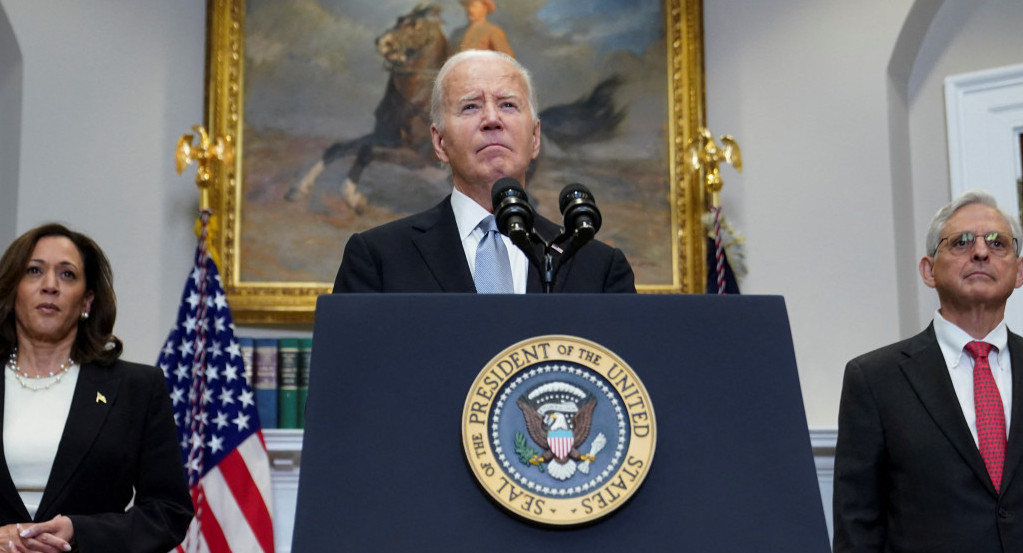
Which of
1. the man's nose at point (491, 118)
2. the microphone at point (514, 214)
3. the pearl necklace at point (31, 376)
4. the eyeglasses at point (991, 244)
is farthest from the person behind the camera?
the eyeglasses at point (991, 244)

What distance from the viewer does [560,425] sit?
163 centimetres

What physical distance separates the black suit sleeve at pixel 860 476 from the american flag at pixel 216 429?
2850mm

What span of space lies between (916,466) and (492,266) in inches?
65.9

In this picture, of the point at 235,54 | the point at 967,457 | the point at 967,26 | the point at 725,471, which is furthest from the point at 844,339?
the point at 725,471

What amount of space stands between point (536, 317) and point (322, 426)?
35cm

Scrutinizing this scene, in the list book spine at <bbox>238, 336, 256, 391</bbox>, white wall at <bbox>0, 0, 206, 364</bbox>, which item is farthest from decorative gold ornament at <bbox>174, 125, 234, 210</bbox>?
book spine at <bbox>238, 336, 256, 391</bbox>

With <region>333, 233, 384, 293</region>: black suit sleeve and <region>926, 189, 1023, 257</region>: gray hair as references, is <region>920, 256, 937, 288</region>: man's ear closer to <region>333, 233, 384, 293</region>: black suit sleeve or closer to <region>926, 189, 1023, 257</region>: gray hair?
<region>926, 189, 1023, 257</region>: gray hair

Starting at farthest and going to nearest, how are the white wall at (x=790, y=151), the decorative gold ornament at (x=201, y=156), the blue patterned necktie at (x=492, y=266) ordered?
the white wall at (x=790, y=151), the decorative gold ornament at (x=201, y=156), the blue patterned necktie at (x=492, y=266)

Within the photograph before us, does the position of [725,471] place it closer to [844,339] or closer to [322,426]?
[322,426]

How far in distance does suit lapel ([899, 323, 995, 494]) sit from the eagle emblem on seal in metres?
2.06

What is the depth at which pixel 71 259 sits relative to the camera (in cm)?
367

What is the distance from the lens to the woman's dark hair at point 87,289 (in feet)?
11.8

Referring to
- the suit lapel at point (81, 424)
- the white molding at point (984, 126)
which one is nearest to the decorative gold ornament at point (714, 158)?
the white molding at point (984, 126)

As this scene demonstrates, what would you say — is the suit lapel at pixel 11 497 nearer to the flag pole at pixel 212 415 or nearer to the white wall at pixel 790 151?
the flag pole at pixel 212 415
